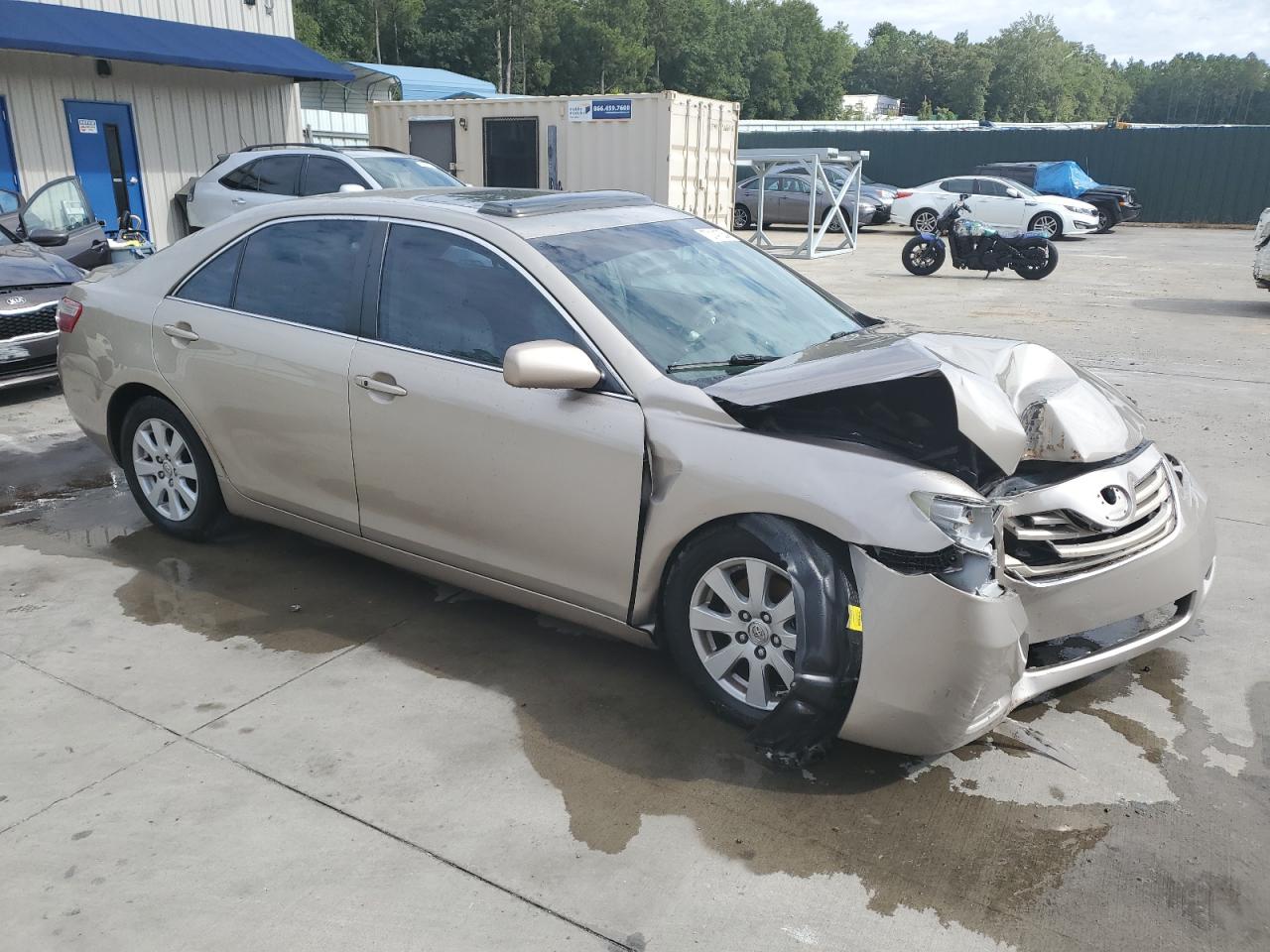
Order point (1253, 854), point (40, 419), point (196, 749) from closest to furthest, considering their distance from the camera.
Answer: point (1253, 854), point (196, 749), point (40, 419)

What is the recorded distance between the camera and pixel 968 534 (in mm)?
2824

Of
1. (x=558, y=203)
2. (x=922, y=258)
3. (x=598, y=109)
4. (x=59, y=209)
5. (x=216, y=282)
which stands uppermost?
(x=558, y=203)

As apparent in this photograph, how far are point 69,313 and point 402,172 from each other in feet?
23.1

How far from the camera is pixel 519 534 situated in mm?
3572

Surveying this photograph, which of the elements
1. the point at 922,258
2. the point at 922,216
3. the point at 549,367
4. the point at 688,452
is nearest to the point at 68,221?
the point at 549,367

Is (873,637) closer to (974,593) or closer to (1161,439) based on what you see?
(974,593)

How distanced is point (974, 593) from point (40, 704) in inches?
118

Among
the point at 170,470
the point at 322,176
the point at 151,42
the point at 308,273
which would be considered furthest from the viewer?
the point at 151,42

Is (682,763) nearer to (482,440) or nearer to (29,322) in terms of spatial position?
(482,440)

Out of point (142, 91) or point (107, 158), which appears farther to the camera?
point (142, 91)

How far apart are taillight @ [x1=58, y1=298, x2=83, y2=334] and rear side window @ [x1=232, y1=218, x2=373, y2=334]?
1.09 m

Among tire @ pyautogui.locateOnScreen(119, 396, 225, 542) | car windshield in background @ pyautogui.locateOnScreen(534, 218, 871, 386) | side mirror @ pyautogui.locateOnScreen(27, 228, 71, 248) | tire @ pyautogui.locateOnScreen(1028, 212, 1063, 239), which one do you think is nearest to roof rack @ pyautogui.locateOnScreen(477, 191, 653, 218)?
car windshield in background @ pyautogui.locateOnScreen(534, 218, 871, 386)

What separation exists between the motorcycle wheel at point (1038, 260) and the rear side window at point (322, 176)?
33.0 feet

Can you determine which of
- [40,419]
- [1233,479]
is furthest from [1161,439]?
[40,419]
